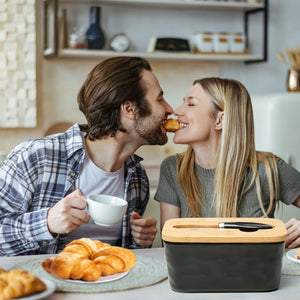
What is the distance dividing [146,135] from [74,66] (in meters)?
1.55

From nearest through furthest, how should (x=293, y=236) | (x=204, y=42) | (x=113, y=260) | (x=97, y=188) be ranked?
(x=113, y=260) < (x=293, y=236) < (x=97, y=188) < (x=204, y=42)

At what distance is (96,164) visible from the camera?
1.82m

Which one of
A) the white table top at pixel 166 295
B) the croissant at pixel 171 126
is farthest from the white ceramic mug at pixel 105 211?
the croissant at pixel 171 126

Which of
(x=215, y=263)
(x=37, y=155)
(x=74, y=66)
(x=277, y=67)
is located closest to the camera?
(x=215, y=263)

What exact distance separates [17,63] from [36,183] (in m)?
1.57

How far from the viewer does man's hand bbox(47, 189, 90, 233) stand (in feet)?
4.16

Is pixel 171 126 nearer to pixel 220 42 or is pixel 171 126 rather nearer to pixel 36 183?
pixel 36 183

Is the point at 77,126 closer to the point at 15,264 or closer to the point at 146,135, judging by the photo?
the point at 146,135

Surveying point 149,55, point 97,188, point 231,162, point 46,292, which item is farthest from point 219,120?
point 149,55

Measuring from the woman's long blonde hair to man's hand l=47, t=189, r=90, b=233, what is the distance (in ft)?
2.13

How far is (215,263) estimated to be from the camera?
103 centimetres

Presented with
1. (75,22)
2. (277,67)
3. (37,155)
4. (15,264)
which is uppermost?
(75,22)

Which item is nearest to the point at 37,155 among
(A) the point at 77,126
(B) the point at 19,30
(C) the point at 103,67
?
(A) the point at 77,126

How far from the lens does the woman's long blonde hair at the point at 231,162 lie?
1.82 meters
